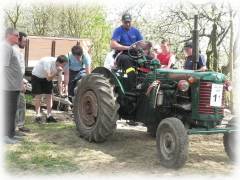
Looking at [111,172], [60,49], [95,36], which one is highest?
[95,36]

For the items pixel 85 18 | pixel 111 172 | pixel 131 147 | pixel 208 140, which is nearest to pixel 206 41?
pixel 85 18

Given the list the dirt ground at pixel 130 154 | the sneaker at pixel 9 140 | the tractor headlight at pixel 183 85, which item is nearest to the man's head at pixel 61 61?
the dirt ground at pixel 130 154

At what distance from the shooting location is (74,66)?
9.54 metres

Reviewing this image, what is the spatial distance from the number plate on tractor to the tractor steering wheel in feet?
5.38

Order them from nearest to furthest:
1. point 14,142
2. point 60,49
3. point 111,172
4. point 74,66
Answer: point 111,172 → point 14,142 → point 74,66 → point 60,49

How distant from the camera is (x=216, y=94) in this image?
20.4ft

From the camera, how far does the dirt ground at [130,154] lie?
19.0 feet

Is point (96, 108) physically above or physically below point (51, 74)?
below

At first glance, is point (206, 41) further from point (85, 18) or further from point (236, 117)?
point (236, 117)

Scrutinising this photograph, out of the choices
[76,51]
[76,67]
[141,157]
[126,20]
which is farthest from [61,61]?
[141,157]

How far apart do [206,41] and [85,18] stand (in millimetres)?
9003

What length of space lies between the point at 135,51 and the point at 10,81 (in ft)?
6.93

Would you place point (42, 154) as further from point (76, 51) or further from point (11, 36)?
point (76, 51)

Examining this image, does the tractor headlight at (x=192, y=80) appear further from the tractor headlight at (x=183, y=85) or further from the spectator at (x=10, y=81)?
the spectator at (x=10, y=81)
